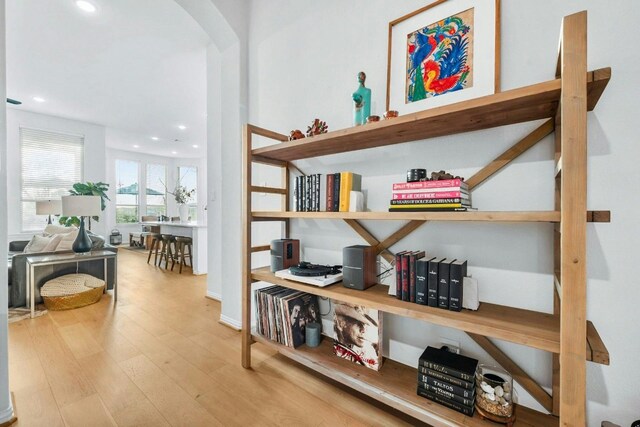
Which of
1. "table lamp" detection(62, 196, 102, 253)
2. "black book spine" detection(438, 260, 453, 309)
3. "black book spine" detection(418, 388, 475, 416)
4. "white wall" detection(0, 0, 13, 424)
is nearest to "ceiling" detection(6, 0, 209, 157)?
"white wall" detection(0, 0, 13, 424)

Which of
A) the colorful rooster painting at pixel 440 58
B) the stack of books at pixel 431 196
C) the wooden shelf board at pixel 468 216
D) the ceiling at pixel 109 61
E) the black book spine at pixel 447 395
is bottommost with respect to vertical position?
the black book spine at pixel 447 395

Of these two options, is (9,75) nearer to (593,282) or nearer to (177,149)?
(177,149)

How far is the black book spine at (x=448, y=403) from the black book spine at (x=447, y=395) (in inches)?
0.5

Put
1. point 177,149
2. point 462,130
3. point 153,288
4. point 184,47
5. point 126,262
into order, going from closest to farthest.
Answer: point 462,130
point 184,47
point 153,288
point 126,262
point 177,149

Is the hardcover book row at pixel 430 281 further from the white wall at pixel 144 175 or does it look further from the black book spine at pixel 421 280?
the white wall at pixel 144 175

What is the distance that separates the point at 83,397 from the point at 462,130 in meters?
2.59

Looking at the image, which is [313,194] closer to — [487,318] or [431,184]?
[431,184]

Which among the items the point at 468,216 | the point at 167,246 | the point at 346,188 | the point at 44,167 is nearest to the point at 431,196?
the point at 468,216

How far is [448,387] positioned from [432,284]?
46 centimetres

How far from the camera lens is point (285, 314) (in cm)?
184

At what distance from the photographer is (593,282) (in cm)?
115

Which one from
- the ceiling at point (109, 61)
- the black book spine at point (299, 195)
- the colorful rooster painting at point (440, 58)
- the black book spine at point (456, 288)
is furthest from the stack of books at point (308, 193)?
the ceiling at point (109, 61)

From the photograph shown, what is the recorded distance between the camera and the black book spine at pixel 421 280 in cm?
132

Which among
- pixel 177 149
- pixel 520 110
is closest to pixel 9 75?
pixel 177 149
